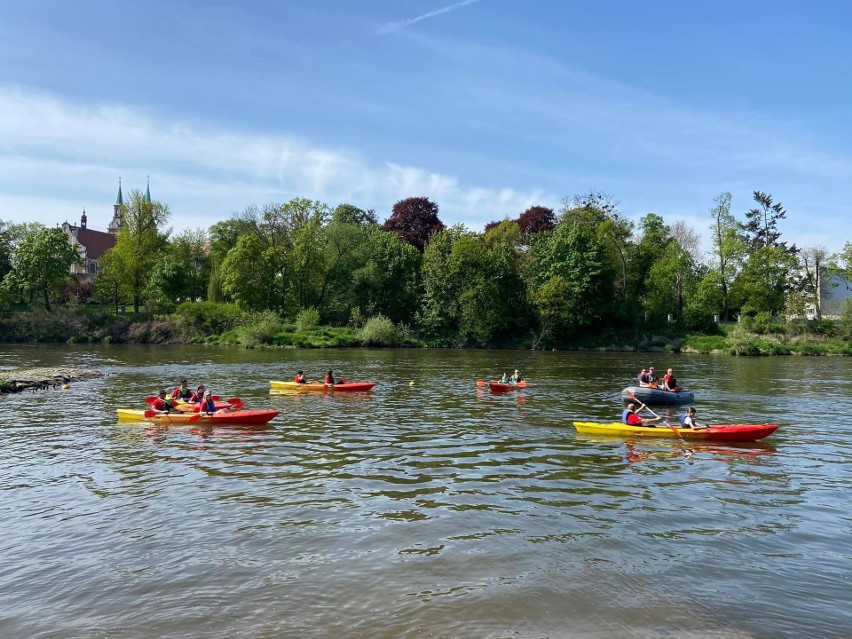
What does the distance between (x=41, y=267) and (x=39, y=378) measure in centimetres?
4513

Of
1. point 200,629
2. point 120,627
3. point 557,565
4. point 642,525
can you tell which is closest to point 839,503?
point 642,525

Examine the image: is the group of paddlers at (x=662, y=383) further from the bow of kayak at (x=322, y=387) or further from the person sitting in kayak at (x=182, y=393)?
the person sitting in kayak at (x=182, y=393)

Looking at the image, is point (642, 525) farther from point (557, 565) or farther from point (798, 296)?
point (798, 296)

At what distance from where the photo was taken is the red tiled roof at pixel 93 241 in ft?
320

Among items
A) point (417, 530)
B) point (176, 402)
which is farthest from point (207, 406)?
point (417, 530)

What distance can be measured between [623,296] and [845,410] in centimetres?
4476

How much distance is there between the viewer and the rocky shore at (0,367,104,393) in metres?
26.5

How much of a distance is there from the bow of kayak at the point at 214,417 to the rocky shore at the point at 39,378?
10406 millimetres

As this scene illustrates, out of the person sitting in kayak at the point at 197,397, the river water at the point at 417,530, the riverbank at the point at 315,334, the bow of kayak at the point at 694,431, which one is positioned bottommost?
the river water at the point at 417,530

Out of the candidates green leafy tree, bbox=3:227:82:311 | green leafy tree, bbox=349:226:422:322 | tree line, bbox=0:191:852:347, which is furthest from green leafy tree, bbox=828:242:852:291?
green leafy tree, bbox=3:227:82:311

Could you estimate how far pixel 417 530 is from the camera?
10.0m

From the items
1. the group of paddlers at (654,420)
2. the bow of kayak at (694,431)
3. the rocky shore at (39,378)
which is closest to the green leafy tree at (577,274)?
the rocky shore at (39,378)

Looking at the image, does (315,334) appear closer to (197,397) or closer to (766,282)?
(197,397)

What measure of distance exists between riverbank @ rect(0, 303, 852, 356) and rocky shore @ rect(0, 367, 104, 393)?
88.3ft
